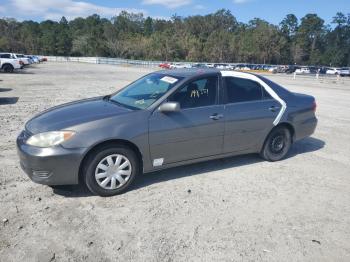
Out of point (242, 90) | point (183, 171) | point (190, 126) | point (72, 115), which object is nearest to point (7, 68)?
point (72, 115)

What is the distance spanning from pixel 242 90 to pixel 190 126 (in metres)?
1.27

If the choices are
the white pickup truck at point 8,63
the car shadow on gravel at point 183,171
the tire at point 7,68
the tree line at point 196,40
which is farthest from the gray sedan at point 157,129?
the tree line at point 196,40

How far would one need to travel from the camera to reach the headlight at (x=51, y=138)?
13.8ft

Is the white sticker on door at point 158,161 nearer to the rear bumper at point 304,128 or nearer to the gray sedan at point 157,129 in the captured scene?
the gray sedan at point 157,129

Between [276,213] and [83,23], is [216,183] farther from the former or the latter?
[83,23]

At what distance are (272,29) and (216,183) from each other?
101 m

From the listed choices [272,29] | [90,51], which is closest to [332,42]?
[272,29]

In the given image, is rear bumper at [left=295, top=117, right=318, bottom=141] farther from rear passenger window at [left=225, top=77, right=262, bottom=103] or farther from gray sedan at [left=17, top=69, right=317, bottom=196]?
Result: rear passenger window at [left=225, top=77, right=262, bottom=103]

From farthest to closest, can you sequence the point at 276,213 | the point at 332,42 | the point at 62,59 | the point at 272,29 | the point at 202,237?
1. the point at 332,42
2. the point at 272,29
3. the point at 62,59
4. the point at 276,213
5. the point at 202,237

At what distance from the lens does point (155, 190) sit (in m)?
4.86

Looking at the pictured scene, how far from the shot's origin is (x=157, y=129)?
15.5 feet

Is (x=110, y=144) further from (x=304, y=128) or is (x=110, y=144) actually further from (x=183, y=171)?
(x=304, y=128)

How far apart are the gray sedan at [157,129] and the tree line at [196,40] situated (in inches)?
3787

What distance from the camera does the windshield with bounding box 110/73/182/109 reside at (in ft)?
16.3
